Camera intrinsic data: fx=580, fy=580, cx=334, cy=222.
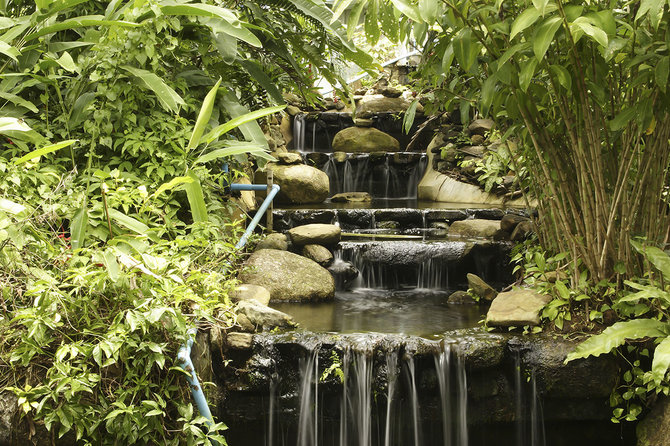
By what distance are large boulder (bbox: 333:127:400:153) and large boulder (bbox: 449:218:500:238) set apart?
13.1ft

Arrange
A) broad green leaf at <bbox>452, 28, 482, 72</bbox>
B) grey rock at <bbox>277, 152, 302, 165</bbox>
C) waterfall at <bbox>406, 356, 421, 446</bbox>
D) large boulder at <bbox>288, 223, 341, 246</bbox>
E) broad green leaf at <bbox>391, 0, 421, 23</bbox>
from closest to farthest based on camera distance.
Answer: broad green leaf at <bbox>391, 0, 421, 23</bbox> < broad green leaf at <bbox>452, 28, 482, 72</bbox> < waterfall at <bbox>406, 356, 421, 446</bbox> < large boulder at <bbox>288, 223, 341, 246</bbox> < grey rock at <bbox>277, 152, 302, 165</bbox>

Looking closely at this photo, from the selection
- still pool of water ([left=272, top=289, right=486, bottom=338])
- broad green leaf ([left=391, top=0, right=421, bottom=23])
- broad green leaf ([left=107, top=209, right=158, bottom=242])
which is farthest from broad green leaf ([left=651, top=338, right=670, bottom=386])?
broad green leaf ([left=107, top=209, right=158, bottom=242])

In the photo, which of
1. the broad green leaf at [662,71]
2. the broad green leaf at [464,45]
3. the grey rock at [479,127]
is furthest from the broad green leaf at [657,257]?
the grey rock at [479,127]

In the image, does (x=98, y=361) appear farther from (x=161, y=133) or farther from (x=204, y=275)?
(x=161, y=133)

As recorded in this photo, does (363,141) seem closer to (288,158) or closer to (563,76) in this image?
(288,158)

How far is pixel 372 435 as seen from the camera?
3.50m

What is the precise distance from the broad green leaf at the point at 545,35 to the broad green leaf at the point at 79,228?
2090 millimetres

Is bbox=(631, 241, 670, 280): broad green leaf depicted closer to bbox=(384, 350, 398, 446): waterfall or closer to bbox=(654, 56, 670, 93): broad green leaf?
bbox=(654, 56, 670, 93): broad green leaf

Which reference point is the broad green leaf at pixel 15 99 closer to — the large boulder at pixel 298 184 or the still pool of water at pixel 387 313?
the still pool of water at pixel 387 313

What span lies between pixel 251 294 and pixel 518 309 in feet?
5.95

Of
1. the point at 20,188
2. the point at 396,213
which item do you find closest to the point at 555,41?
the point at 20,188

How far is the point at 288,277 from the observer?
4934 mm

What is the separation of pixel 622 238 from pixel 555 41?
121 cm

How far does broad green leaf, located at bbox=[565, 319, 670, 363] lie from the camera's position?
9.89ft
